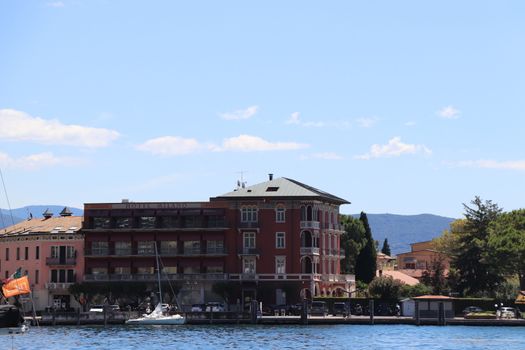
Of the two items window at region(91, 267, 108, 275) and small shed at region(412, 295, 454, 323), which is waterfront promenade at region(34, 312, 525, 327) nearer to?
small shed at region(412, 295, 454, 323)

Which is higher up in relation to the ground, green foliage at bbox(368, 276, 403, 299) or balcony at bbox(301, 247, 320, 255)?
balcony at bbox(301, 247, 320, 255)

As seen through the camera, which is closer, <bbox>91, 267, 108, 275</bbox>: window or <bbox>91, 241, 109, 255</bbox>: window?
<bbox>91, 267, 108, 275</bbox>: window

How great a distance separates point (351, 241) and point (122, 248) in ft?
125

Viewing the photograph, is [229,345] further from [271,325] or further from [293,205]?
[293,205]

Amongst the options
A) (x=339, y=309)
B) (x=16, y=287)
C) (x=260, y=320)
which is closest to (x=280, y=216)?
(x=339, y=309)

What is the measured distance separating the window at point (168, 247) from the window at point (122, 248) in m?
4.28

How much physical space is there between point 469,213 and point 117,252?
48.2m

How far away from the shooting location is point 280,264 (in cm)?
14062

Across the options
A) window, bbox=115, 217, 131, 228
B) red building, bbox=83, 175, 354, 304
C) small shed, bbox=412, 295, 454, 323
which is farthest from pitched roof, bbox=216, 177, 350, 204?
small shed, bbox=412, 295, 454, 323

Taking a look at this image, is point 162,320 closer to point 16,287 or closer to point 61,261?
point 61,261

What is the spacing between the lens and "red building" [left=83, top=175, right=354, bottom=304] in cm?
14012

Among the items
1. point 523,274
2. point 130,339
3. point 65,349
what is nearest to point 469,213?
point 523,274

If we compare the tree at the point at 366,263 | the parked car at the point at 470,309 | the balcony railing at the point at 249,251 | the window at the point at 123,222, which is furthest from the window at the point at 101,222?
the parked car at the point at 470,309

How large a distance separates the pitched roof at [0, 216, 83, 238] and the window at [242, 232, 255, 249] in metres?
22.6
